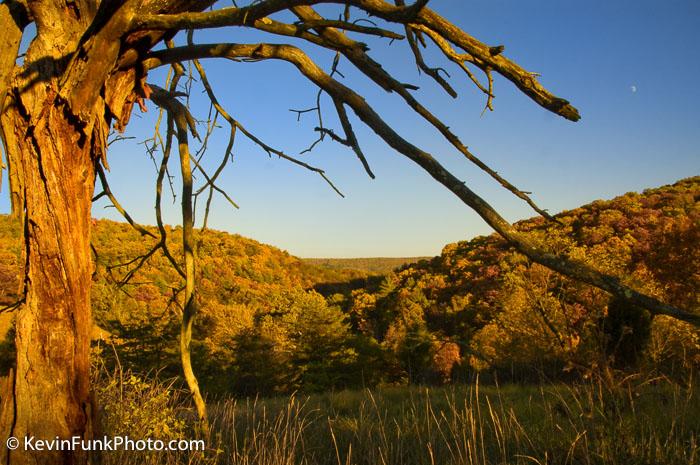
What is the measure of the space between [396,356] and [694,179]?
3307 cm

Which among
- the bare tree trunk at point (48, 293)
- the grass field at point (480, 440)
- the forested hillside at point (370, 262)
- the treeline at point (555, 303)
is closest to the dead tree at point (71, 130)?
the bare tree trunk at point (48, 293)

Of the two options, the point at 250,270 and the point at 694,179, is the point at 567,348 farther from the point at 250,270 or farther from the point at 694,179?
the point at 694,179

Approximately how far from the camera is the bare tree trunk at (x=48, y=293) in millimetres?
2352

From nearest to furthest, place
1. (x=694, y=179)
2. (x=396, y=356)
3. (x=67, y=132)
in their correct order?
(x=67, y=132) < (x=396, y=356) < (x=694, y=179)

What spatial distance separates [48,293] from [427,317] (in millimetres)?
22987

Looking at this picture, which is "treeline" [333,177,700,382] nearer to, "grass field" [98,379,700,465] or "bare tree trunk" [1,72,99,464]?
"grass field" [98,379,700,465]

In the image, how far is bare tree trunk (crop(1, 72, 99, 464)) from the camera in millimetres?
2352

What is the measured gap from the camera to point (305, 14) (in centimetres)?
289

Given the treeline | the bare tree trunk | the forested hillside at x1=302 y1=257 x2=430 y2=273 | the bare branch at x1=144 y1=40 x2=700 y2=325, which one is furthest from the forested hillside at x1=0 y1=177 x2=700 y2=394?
the forested hillside at x1=302 y1=257 x2=430 y2=273

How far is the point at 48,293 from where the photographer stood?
242 cm

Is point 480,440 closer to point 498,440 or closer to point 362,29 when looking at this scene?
point 498,440

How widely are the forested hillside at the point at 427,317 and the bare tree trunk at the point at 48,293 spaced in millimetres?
1464

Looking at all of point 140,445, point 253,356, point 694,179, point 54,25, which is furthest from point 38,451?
point 694,179

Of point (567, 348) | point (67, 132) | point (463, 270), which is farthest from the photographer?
point (463, 270)
